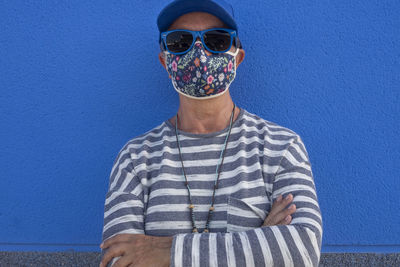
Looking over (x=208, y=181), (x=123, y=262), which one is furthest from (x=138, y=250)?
(x=208, y=181)

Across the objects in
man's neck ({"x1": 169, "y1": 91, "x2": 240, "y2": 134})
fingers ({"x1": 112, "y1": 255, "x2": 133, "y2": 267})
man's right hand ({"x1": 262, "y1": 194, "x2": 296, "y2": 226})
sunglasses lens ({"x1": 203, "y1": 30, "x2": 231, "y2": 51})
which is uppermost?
sunglasses lens ({"x1": 203, "y1": 30, "x2": 231, "y2": 51})

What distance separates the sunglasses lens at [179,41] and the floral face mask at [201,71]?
0.04 metres

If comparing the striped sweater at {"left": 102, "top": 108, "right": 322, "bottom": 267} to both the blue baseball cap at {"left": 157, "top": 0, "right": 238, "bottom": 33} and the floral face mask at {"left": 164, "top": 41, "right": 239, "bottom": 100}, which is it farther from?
the blue baseball cap at {"left": 157, "top": 0, "right": 238, "bottom": 33}

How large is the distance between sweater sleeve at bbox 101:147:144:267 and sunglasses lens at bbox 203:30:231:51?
0.83 meters

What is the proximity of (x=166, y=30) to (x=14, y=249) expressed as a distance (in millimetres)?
2208

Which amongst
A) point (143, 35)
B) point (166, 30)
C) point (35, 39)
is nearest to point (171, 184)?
point (166, 30)

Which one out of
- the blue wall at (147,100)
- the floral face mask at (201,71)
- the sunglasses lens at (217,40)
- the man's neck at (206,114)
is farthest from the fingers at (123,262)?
the sunglasses lens at (217,40)

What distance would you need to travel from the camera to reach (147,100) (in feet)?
8.26

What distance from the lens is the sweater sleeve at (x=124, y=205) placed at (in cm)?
169

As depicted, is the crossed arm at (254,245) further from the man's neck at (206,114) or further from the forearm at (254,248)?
the man's neck at (206,114)

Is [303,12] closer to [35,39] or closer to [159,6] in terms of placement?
[159,6]

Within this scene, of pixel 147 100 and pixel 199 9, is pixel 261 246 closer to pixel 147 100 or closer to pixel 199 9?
pixel 199 9

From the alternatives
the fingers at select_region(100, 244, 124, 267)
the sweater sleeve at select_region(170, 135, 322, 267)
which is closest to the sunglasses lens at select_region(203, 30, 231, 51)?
the sweater sleeve at select_region(170, 135, 322, 267)

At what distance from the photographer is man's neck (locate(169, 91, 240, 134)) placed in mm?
1976
